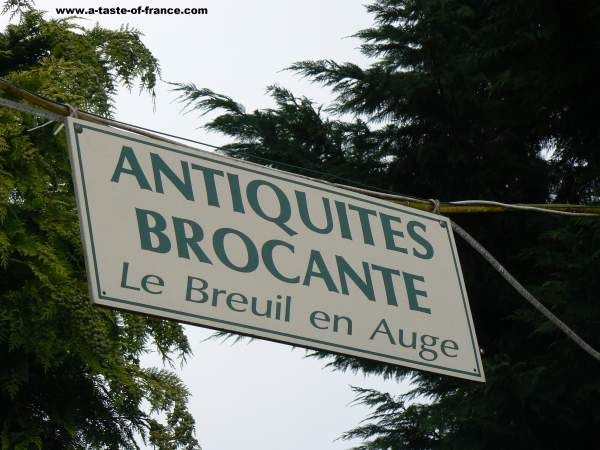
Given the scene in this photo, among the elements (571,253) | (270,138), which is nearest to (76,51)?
(270,138)

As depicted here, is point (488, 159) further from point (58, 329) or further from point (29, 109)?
point (29, 109)

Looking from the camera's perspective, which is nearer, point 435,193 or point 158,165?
point 158,165

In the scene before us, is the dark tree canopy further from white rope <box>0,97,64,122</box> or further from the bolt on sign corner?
white rope <box>0,97,64,122</box>

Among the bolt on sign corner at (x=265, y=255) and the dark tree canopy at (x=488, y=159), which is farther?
the dark tree canopy at (x=488, y=159)

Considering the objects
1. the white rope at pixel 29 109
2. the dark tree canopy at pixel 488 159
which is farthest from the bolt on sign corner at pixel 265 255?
the dark tree canopy at pixel 488 159

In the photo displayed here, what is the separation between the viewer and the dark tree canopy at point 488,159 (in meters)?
6.94

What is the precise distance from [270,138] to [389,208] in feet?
19.0

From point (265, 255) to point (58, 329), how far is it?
417 cm

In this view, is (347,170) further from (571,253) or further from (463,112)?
(571,253)

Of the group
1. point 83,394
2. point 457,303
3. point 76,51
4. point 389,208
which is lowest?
point 457,303

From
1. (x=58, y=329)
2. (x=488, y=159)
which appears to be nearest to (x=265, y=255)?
(x=58, y=329)

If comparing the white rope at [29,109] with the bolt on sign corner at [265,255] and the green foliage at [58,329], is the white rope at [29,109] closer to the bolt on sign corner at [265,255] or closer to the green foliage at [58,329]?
the bolt on sign corner at [265,255]

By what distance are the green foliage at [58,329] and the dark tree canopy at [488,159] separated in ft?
4.56

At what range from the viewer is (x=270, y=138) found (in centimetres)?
922
